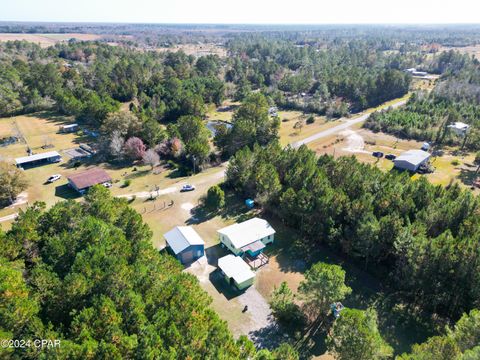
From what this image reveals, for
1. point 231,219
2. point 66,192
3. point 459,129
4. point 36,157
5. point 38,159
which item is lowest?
point 66,192

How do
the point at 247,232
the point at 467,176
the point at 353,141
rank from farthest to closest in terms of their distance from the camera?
the point at 353,141, the point at 467,176, the point at 247,232

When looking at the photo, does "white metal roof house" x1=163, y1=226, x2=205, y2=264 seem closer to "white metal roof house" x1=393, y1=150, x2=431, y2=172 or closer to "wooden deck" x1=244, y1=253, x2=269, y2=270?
"wooden deck" x1=244, y1=253, x2=269, y2=270

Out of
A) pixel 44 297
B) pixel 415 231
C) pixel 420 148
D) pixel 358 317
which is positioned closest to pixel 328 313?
pixel 358 317

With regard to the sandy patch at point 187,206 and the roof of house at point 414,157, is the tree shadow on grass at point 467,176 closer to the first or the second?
the roof of house at point 414,157

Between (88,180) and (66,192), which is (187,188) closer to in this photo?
(88,180)

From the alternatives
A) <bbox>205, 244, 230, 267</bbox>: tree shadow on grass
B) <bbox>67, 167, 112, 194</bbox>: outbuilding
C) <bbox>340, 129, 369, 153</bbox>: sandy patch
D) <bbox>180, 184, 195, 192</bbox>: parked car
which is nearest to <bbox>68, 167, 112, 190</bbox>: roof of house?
<bbox>67, 167, 112, 194</bbox>: outbuilding

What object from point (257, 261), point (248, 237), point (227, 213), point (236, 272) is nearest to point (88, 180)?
point (227, 213)
